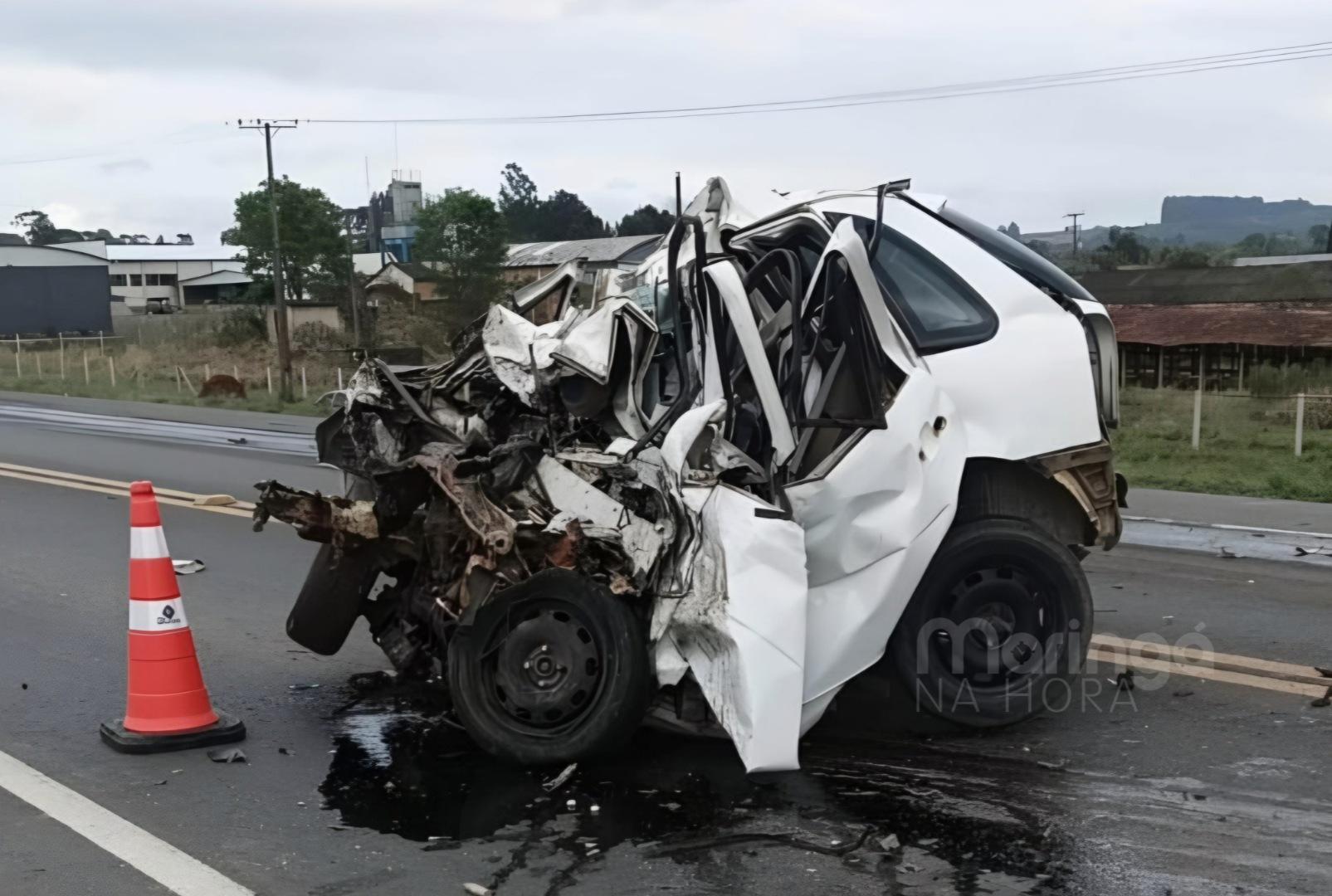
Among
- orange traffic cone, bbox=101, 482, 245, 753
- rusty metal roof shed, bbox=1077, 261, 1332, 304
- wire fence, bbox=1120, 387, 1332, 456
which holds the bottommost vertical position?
wire fence, bbox=1120, 387, 1332, 456

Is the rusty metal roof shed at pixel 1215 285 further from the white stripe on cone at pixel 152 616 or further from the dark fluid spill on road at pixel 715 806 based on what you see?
the white stripe on cone at pixel 152 616

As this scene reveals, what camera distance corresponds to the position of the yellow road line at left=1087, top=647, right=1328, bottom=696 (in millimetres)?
6270

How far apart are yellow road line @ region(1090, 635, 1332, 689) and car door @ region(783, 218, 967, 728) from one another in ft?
6.30

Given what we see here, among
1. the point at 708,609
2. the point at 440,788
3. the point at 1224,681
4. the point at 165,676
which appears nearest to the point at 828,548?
the point at 708,609

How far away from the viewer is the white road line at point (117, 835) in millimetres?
4348

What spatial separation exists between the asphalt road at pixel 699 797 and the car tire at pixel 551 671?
0.15 m

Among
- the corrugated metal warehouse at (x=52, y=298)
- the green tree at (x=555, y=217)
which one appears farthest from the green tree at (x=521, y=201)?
the corrugated metal warehouse at (x=52, y=298)

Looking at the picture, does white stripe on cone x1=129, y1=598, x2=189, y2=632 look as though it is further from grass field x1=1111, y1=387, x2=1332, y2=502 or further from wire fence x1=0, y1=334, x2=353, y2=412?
wire fence x1=0, y1=334, x2=353, y2=412

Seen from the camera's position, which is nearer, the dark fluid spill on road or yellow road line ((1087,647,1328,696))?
the dark fluid spill on road

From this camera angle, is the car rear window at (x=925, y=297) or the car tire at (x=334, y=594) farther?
the car tire at (x=334, y=594)

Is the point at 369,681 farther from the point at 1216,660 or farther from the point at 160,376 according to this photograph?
the point at 160,376

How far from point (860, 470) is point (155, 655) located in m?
2.94

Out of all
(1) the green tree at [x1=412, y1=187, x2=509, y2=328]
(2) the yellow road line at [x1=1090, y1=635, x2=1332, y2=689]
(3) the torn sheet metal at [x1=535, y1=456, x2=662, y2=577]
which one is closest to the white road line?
(3) the torn sheet metal at [x1=535, y1=456, x2=662, y2=577]

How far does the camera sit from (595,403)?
6.25m
